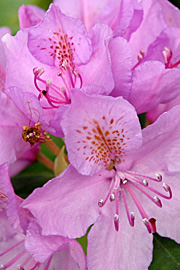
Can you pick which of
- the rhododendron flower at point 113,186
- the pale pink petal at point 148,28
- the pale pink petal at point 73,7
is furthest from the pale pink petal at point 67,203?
the pale pink petal at point 73,7

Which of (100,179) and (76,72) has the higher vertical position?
(76,72)

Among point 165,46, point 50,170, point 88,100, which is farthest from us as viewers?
point 50,170

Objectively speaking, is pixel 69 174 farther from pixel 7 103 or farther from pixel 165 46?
pixel 165 46

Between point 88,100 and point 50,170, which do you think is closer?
point 88,100

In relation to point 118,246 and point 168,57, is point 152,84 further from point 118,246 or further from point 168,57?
point 118,246

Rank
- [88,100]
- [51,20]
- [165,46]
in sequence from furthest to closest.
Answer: [165,46]
[51,20]
[88,100]

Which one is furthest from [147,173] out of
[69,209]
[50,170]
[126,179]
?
[50,170]

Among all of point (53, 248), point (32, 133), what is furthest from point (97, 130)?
point (53, 248)

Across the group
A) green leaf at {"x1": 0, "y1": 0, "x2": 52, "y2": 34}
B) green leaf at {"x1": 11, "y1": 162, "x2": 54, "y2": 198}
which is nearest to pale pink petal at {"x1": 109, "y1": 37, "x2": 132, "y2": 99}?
green leaf at {"x1": 11, "y1": 162, "x2": 54, "y2": 198}
